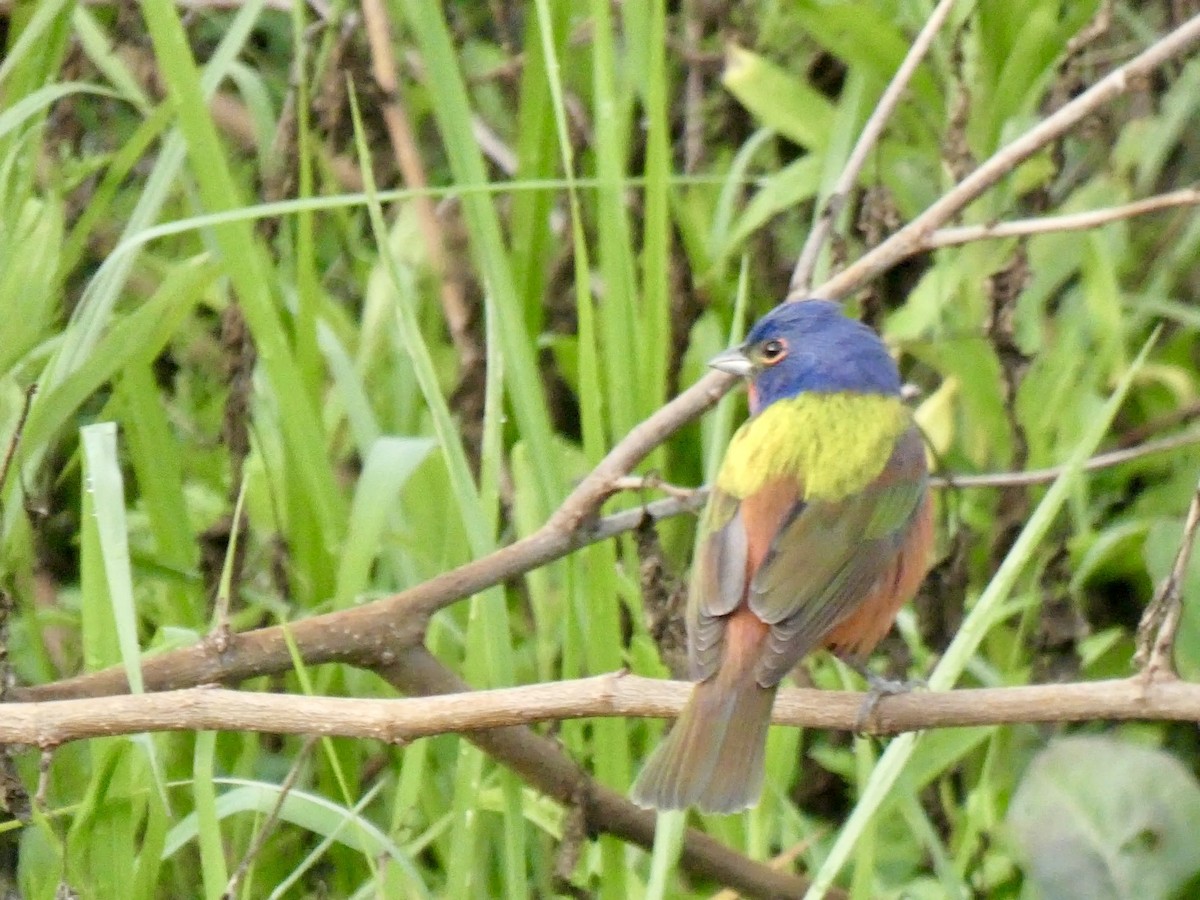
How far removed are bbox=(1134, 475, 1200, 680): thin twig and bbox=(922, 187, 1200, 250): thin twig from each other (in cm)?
83

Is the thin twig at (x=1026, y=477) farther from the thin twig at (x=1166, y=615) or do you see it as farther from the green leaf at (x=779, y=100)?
the green leaf at (x=779, y=100)

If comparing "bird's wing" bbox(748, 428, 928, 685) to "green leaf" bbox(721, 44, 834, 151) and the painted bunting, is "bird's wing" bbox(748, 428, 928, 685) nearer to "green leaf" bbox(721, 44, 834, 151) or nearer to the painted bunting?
the painted bunting

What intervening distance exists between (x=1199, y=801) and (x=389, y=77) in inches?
98.6

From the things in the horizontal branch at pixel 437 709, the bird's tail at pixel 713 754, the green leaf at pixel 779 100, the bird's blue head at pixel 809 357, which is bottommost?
the bird's tail at pixel 713 754

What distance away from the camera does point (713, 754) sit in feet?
8.89

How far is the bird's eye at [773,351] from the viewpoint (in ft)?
11.3

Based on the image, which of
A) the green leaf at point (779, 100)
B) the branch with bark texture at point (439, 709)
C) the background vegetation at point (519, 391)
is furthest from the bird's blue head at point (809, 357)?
the branch with bark texture at point (439, 709)

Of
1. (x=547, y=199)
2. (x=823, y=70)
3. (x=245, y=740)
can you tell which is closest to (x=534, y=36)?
(x=547, y=199)

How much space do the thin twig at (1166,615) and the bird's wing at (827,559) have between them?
0.70 meters

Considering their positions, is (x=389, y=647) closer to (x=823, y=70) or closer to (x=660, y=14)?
(x=660, y=14)

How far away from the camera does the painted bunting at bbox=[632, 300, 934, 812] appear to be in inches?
109

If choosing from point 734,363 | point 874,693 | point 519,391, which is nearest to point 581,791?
point 874,693

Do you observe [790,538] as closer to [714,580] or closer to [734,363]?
[714,580]

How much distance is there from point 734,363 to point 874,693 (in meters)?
0.85
